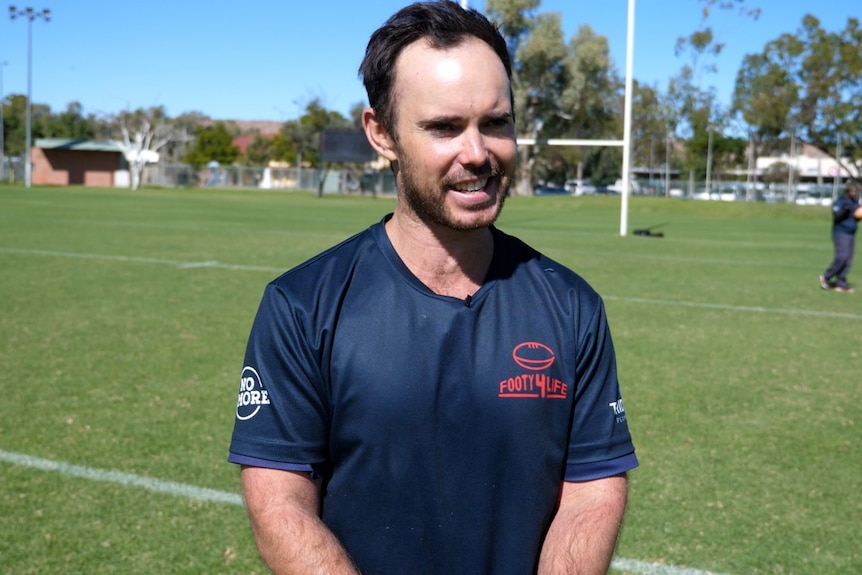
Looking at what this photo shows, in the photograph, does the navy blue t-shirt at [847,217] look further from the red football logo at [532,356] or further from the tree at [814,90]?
the tree at [814,90]

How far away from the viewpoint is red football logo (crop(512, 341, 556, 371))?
2.10 m

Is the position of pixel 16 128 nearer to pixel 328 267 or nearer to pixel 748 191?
pixel 748 191

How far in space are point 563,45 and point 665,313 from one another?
5454 cm

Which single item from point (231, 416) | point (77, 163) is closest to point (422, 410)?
point (231, 416)

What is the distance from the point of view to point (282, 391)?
206 cm

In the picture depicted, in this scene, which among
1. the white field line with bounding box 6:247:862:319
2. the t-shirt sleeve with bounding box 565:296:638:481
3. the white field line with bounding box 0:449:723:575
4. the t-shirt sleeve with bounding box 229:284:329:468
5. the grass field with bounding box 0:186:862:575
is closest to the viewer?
the t-shirt sleeve with bounding box 229:284:329:468

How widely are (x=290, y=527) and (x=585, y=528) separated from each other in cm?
61

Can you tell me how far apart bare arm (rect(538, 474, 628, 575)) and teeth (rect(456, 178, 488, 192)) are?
67cm

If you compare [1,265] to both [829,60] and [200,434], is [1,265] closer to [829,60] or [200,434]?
[200,434]

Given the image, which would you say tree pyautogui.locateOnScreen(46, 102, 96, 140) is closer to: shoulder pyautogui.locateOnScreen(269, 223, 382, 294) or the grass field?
the grass field

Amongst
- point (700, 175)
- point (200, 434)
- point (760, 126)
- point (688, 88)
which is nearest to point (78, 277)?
point (200, 434)

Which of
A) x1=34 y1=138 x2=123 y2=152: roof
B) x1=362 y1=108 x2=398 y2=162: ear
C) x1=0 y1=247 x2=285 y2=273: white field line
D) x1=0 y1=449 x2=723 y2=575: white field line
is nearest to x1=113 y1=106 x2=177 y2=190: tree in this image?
x1=34 y1=138 x2=123 y2=152: roof

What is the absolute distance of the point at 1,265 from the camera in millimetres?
14633

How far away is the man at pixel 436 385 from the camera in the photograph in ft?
6.75
